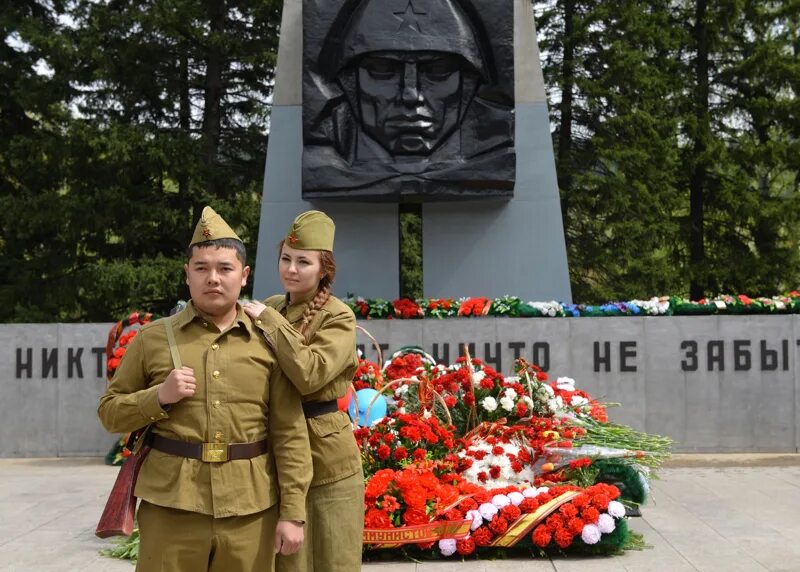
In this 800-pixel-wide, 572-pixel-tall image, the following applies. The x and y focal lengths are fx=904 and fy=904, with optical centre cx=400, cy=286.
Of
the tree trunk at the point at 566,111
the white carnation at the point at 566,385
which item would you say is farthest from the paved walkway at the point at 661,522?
the tree trunk at the point at 566,111

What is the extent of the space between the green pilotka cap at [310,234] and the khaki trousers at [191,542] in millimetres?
1005

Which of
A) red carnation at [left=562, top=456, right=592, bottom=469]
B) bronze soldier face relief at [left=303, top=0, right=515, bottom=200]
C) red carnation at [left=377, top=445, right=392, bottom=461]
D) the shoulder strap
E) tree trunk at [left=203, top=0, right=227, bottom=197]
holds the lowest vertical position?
red carnation at [left=562, top=456, right=592, bottom=469]

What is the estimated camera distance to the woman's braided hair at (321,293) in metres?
3.25

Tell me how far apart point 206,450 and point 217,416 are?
0.34 ft

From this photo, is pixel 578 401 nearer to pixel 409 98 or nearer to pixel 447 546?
pixel 447 546

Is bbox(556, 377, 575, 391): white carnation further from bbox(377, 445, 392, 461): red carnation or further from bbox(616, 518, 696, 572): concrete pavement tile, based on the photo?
bbox(377, 445, 392, 461): red carnation

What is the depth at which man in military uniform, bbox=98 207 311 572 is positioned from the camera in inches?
105

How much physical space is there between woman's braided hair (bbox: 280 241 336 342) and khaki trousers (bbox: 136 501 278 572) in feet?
2.49

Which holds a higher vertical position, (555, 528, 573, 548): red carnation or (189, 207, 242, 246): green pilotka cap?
(189, 207, 242, 246): green pilotka cap

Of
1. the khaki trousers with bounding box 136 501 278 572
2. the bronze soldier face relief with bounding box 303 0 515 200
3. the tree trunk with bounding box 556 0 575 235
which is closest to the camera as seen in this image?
the khaki trousers with bounding box 136 501 278 572

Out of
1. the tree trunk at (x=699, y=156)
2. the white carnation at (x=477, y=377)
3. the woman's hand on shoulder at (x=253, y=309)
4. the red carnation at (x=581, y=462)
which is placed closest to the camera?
the woman's hand on shoulder at (x=253, y=309)

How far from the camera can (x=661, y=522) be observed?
21.7ft

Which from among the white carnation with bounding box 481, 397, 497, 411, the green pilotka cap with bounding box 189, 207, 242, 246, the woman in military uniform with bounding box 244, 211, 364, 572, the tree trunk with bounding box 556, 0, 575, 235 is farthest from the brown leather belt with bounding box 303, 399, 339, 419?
the tree trunk with bounding box 556, 0, 575, 235

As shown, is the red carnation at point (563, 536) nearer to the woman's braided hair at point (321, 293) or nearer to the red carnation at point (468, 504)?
the red carnation at point (468, 504)
